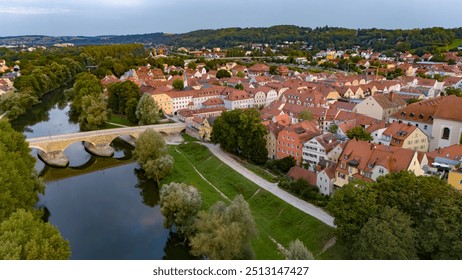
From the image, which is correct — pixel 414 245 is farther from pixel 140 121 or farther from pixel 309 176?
pixel 140 121

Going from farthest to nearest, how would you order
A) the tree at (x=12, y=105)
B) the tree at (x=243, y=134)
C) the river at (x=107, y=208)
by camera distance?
the tree at (x=12, y=105) → the tree at (x=243, y=134) → the river at (x=107, y=208)

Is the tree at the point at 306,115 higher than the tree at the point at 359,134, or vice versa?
the tree at the point at 359,134

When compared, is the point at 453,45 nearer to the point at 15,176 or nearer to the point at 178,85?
the point at 178,85

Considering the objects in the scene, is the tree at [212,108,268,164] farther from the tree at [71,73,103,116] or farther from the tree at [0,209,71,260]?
the tree at [71,73,103,116]

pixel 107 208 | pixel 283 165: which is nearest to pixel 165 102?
pixel 283 165

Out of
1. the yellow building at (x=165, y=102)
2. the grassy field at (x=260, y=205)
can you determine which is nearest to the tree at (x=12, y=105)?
the yellow building at (x=165, y=102)

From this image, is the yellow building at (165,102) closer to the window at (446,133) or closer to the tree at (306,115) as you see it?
the tree at (306,115)
